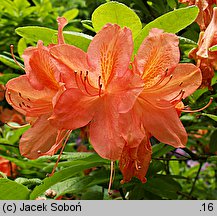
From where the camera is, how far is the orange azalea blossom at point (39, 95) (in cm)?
83

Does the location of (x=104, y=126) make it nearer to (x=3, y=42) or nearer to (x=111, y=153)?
(x=111, y=153)

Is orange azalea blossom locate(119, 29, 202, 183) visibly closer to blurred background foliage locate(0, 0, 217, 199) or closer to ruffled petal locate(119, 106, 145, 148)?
ruffled petal locate(119, 106, 145, 148)

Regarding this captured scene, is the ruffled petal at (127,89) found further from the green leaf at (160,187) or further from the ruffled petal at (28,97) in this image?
the green leaf at (160,187)

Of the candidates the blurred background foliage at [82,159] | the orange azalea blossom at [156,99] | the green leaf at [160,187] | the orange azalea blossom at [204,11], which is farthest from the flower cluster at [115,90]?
the green leaf at [160,187]

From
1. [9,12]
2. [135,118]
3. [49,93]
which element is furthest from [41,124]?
[9,12]

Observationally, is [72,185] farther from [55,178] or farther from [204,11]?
[204,11]

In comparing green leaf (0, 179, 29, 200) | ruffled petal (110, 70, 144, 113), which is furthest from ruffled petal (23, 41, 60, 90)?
green leaf (0, 179, 29, 200)

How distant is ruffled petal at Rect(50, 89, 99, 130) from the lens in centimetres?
80

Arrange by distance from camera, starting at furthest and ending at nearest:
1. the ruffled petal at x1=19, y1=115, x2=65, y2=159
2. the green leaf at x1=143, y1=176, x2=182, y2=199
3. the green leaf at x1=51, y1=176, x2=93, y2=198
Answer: the green leaf at x1=143, y1=176, x2=182, y2=199
the green leaf at x1=51, y1=176, x2=93, y2=198
the ruffled petal at x1=19, y1=115, x2=65, y2=159

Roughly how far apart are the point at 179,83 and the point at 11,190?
0.38m

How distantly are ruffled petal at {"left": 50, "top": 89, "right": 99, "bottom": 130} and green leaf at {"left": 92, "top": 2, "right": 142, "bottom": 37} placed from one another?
0.16 meters

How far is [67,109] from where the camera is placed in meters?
0.81

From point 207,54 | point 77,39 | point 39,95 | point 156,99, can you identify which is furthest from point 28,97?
point 207,54

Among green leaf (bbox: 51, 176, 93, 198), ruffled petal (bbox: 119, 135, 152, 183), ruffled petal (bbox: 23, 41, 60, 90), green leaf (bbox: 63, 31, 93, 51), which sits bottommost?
green leaf (bbox: 51, 176, 93, 198)
